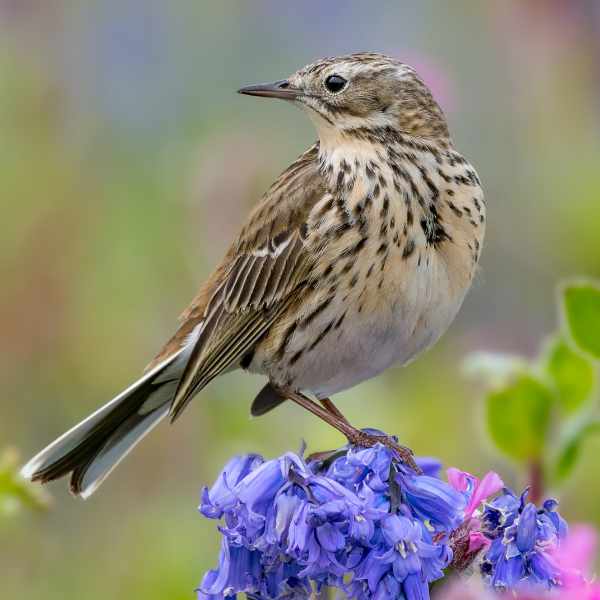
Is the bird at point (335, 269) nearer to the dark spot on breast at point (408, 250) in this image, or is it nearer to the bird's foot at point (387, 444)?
the dark spot on breast at point (408, 250)

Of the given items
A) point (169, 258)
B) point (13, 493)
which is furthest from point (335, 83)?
point (169, 258)

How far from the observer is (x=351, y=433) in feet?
15.0

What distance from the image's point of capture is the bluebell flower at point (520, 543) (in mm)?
3445

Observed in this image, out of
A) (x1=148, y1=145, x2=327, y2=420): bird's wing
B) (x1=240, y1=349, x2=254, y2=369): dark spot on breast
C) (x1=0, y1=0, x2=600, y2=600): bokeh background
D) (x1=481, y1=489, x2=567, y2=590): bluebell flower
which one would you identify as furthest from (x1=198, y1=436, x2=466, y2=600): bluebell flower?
(x1=0, y1=0, x2=600, y2=600): bokeh background

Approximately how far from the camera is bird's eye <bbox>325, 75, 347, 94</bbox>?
5512 millimetres

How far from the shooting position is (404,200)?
524 cm

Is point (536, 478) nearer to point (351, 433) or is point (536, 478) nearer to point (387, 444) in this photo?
point (351, 433)

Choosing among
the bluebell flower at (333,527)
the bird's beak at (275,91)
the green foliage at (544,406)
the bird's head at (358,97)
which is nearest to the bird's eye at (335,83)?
the bird's head at (358,97)

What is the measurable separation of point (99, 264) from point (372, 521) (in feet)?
17.2

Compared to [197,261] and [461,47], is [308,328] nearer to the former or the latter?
[197,261]

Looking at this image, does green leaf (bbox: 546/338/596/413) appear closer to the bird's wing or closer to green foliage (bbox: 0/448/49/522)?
the bird's wing

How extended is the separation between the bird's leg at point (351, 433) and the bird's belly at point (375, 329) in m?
0.09

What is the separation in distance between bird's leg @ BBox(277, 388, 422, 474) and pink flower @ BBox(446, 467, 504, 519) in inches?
3.5

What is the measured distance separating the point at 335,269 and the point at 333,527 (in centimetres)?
187
